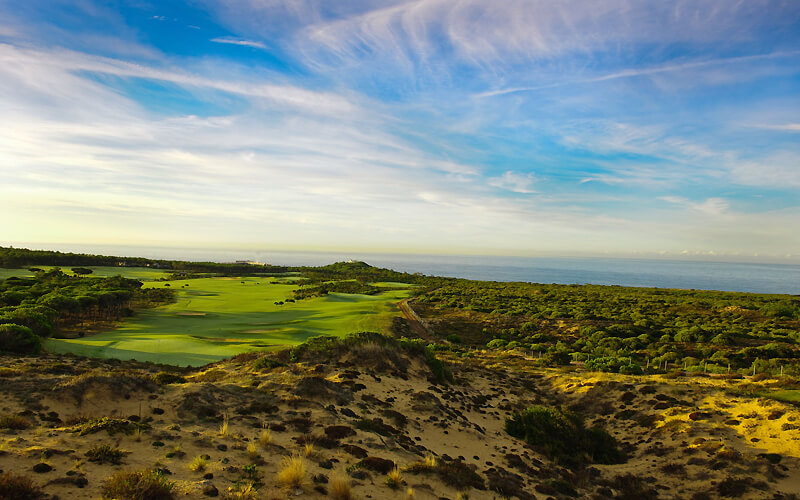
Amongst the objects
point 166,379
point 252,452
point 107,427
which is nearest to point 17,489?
point 107,427

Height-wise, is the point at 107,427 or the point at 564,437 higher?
the point at 107,427

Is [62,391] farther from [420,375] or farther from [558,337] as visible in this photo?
[558,337]

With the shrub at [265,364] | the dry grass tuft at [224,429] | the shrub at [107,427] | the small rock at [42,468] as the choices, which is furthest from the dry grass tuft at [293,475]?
the shrub at [265,364]

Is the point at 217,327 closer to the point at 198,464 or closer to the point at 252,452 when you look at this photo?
the point at 252,452

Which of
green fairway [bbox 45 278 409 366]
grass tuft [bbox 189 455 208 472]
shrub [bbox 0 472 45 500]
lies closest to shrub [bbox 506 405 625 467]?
grass tuft [bbox 189 455 208 472]

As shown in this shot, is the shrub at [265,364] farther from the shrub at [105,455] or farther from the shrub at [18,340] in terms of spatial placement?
the shrub at [18,340]

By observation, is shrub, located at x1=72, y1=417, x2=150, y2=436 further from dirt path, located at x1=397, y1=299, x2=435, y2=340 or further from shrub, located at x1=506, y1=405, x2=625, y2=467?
dirt path, located at x1=397, y1=299, x2=435, y2=340
